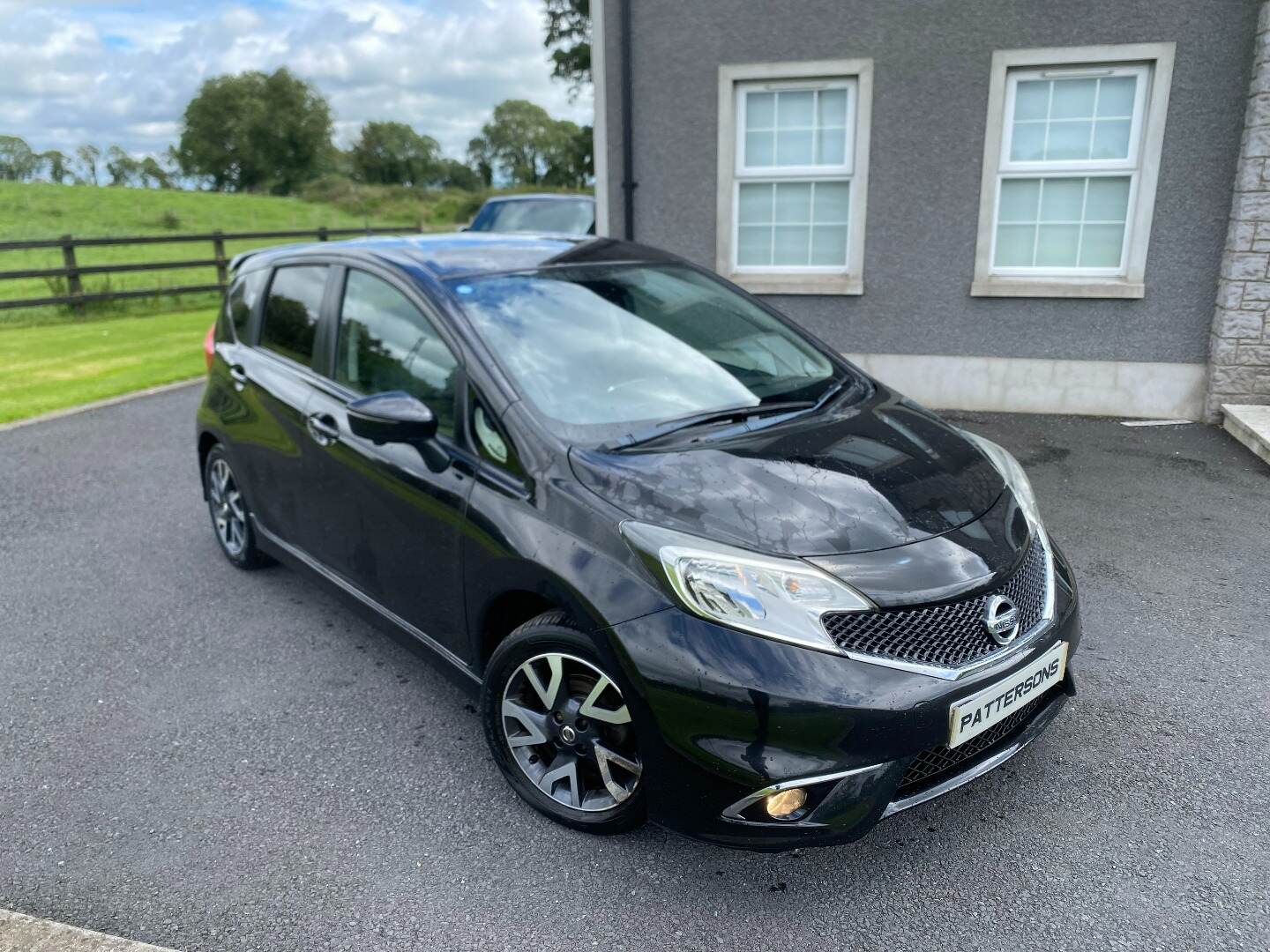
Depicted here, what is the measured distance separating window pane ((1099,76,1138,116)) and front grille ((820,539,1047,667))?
20.2 feet

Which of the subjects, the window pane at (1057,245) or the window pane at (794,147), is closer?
the window pane at (1057,245)

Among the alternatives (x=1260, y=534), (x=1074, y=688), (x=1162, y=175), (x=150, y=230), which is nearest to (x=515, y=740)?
(x=1074, y=688)

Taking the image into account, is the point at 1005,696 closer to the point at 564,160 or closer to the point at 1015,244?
the point at 1015,244

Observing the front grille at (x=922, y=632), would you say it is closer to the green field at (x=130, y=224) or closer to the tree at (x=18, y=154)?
the green field at (x=130, y=224)

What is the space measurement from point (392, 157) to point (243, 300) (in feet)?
309

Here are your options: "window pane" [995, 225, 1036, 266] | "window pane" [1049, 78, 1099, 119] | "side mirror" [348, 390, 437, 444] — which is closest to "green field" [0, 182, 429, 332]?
"side mirror" [348, 390, 437, 444]

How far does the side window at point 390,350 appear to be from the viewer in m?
3.06

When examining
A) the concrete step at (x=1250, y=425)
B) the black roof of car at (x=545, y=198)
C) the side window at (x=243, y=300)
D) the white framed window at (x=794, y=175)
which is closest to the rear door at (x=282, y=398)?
the side window at (x=243, y=300)

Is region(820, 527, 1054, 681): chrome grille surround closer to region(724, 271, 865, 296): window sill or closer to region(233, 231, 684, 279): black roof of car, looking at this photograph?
region(233, 231, 684, 279): black roof of car

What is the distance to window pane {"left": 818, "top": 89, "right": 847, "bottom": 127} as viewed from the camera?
7.52 metres

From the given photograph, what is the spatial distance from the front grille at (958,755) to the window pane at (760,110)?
634 centimetres

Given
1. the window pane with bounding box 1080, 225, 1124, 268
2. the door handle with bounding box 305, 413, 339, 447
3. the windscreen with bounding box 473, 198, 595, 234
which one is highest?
the windscreen with bounding box 473, 198, 595, 234

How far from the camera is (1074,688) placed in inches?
107

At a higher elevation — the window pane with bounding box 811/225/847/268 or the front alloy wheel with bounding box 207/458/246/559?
the window pane with bounding box 811/225/847/268
